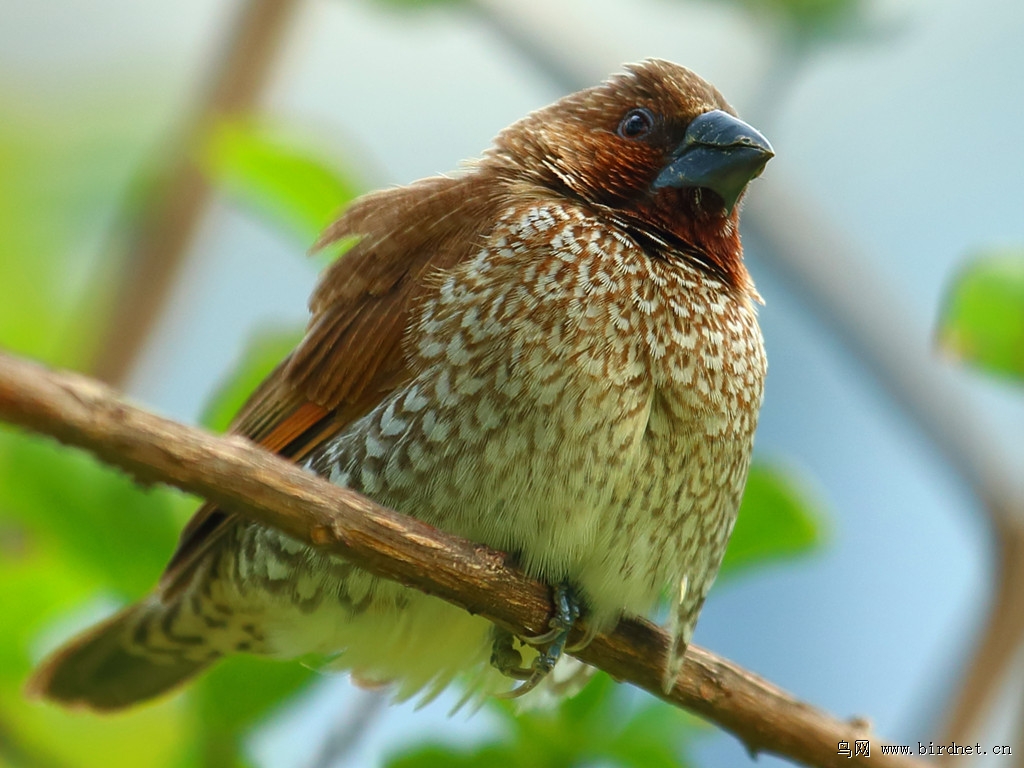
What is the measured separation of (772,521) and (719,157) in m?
0.81

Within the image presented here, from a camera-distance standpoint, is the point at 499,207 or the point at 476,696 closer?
the point at 499,207

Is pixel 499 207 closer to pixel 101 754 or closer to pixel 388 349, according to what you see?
pixel 388 349

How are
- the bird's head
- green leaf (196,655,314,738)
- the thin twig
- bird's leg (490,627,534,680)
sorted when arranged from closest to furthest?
1. green leaf (196,655,314,738)
2. bird's leg (490,627,534,680)
3. the bird's head
4. the thin twig

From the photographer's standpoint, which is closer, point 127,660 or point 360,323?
point 360,323

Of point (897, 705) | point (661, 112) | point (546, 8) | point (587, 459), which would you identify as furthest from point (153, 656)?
point (897, 705)

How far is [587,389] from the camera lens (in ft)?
8.21

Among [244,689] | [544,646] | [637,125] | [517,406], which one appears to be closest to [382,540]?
[517,406]

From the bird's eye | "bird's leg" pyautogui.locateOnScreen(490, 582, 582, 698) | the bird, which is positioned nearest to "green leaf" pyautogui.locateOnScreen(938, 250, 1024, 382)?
the bird

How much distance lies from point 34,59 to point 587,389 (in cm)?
418

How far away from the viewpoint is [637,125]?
304cm

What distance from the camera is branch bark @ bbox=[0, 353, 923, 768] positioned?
173 centimetres

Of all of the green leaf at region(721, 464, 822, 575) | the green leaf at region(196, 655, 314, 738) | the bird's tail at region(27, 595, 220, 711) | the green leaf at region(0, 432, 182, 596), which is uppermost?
the green leaf at region(721, 464, 822, 575)

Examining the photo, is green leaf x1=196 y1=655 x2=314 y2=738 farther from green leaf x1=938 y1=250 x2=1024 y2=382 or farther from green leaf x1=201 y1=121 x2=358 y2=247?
green leaf x1=938 y1=250 x2=1024 y2=382

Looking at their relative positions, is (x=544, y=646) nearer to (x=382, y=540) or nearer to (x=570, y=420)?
(x=570, y=420)
